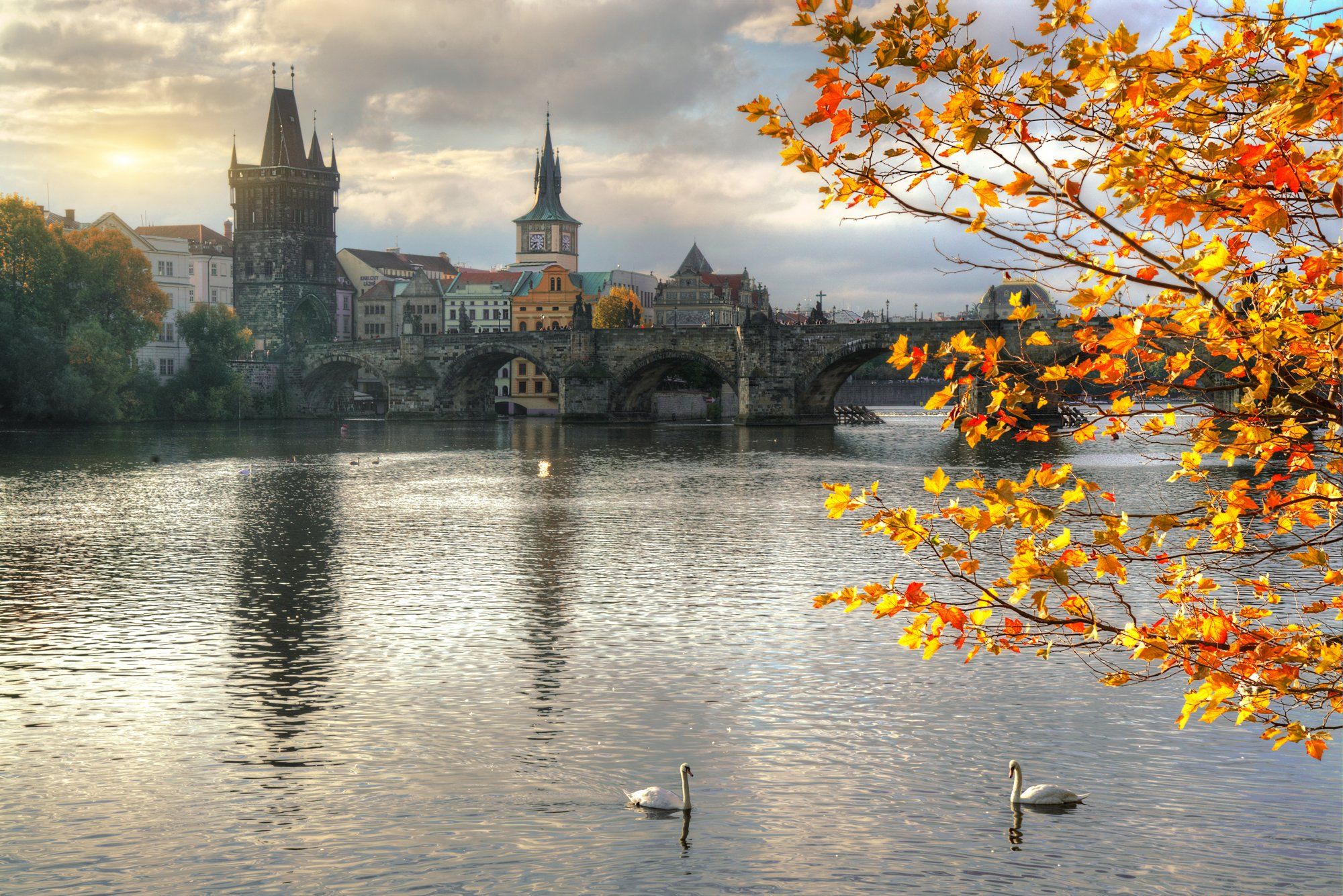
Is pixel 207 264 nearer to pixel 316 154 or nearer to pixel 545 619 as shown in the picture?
pixel 316 154

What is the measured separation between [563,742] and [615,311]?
106m

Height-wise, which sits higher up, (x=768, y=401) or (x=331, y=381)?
(x=331, y=381)

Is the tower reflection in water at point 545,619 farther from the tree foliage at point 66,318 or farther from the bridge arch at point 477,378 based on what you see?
the bridge arch at point 477,378

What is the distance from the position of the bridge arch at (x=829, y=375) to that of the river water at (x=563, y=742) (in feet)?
186

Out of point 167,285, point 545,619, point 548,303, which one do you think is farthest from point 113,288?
point 545,619

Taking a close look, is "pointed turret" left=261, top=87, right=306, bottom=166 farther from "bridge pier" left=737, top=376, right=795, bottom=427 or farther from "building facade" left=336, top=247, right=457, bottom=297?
"bridge pier" left=737, top=376, right=795, bottom=427

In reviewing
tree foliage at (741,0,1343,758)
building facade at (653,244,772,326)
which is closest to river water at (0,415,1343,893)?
tree foliage at (741,0,1343,758)

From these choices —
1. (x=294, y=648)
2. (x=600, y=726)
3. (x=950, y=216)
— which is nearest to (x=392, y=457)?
(x=294, y=648)

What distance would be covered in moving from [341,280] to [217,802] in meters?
127

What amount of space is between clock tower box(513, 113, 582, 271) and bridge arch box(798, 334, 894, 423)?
7635cm

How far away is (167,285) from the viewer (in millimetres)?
94250

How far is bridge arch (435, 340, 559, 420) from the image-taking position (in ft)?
308

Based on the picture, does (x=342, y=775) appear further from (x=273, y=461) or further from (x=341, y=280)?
(x=341, y=280)

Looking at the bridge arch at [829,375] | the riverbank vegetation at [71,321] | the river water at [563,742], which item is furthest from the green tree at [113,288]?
the river water at [563,742]
